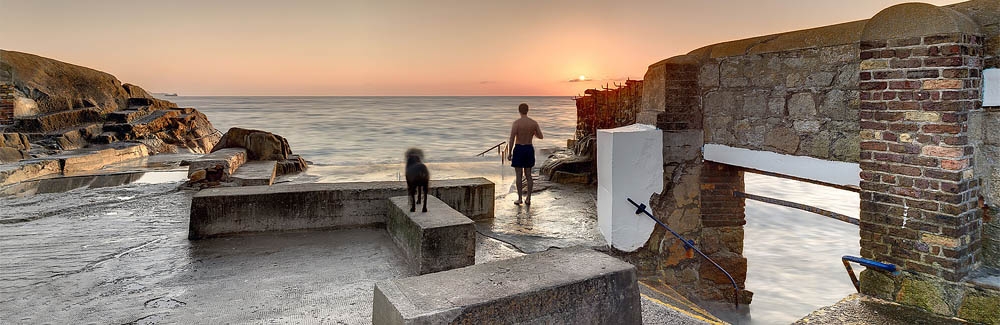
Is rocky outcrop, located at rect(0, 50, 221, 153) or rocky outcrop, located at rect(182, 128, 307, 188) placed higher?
rocky outcrop, located at rect(0, 50, 221, 153)

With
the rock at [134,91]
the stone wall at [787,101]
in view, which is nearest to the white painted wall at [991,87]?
the stone wall at [787,101]

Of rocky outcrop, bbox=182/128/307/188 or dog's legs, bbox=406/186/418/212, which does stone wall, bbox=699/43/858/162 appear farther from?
rocky outcrop, bbox=182/128/307/188

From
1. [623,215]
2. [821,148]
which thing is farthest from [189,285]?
[821,148]

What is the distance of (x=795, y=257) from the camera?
8.75m

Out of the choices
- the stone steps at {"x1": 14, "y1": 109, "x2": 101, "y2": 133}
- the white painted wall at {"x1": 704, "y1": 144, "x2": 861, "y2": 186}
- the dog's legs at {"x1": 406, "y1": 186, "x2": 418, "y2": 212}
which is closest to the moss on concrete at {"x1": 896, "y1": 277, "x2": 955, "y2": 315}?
the white painted wall at {"x1": 704, "y1": 144, "x2": 861, "y2": 186}

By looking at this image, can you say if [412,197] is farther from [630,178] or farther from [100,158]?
[100,158]

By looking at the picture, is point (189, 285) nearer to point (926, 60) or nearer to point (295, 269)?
point (295, 269)

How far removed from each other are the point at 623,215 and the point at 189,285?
12.1ft

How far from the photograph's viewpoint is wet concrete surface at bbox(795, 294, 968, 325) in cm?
278

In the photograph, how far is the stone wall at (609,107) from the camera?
11.8 metres

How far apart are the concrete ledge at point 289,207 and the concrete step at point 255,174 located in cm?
282

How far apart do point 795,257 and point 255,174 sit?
9396mm

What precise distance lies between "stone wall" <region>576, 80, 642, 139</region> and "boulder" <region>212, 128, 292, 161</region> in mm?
7156

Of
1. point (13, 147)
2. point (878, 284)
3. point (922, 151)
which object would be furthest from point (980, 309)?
point (13, 147)
